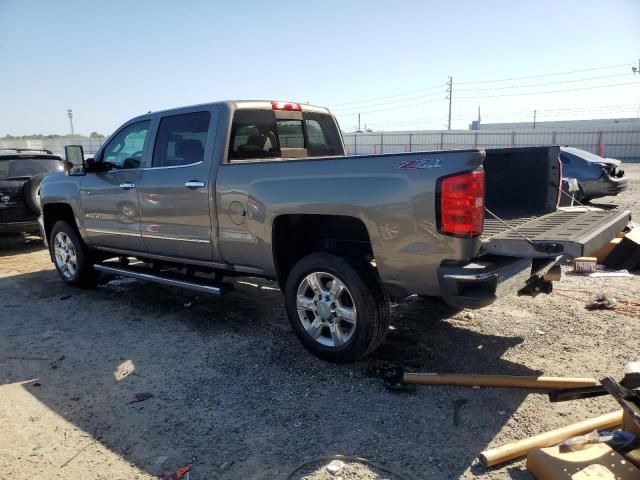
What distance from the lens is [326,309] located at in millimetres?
3891

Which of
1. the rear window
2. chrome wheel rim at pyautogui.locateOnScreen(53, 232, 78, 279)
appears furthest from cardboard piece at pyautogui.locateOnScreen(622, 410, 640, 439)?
chrome wheel rim at pyautogui.locateOnScreen(53, 232, 78, 279)

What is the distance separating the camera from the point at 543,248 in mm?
3021

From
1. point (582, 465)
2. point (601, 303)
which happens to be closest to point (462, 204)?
point (582, 465)

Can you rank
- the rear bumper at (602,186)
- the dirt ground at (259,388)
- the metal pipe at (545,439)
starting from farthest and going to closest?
the rear bumper at (602,186) → the dirt ground at (259,388) → the metal pipe at (545,439)

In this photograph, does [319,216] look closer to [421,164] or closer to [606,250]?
[421,164]

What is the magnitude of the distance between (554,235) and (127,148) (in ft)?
14.5

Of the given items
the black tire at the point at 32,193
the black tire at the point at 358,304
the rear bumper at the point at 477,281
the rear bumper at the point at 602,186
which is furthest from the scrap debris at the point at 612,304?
the black tire at the point at 32,193

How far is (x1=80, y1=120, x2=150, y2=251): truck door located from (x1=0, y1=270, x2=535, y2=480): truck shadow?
0.84 metres

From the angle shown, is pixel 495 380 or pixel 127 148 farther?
pixel 127 148

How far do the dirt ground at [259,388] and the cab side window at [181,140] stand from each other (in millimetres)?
1620

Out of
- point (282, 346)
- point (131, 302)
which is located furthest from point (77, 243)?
point (282, 346)

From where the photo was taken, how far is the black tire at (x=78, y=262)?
6.30 m

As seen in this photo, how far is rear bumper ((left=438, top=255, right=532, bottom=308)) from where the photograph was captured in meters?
3.09

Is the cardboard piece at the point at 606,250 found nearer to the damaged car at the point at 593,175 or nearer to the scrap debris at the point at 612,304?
the scrap debris at the point at 612,304
